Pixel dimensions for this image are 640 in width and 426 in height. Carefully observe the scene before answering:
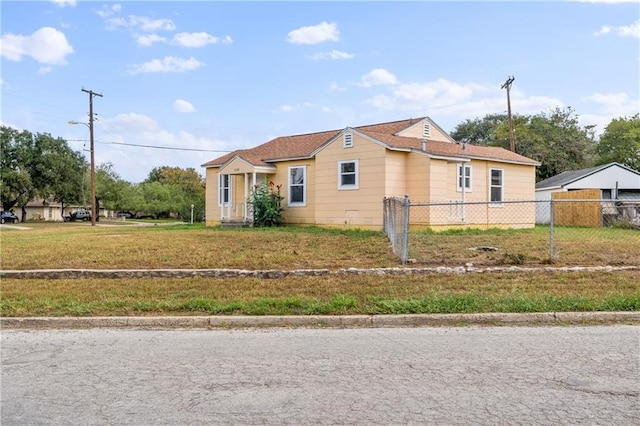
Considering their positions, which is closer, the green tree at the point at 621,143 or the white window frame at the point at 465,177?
the white window frame at the point at 465,177

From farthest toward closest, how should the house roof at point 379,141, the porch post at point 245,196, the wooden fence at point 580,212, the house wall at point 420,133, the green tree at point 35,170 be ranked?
1. the green tree at point 35,170
2. the wooden fence at point 580,212
3. the porch post at point 245,196
4. the house wall at point 420,133
5. the house roof at point 379,141

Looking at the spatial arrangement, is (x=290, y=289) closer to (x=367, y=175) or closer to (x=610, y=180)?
(x=367, y=175)

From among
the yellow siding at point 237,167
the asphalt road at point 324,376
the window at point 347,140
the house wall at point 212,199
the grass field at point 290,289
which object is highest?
the window at point 347,140

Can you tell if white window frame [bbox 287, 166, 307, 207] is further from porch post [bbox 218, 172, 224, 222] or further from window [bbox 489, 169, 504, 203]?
window [bbox 489, 169, 504, 203]

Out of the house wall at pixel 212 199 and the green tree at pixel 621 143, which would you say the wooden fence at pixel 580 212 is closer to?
the house wall at pixel 212 199

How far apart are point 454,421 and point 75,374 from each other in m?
3.36

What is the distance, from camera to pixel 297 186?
70.9 feet

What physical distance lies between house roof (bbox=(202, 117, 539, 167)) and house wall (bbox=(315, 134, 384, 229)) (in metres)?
0.48

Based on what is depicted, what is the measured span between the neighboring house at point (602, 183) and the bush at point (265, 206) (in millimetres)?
14729

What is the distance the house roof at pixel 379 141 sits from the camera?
18906 mm

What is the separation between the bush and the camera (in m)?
21.1

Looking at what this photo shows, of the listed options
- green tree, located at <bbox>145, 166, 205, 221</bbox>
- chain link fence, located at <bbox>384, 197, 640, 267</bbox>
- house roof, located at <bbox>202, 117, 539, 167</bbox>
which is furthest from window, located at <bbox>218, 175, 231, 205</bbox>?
green tree, located at <bbox>145, 166, 205, 221</bbox>

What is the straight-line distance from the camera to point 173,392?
4160 millimetres

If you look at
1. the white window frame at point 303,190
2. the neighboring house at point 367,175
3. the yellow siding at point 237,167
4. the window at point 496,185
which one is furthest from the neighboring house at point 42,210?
the window at point 496,185
